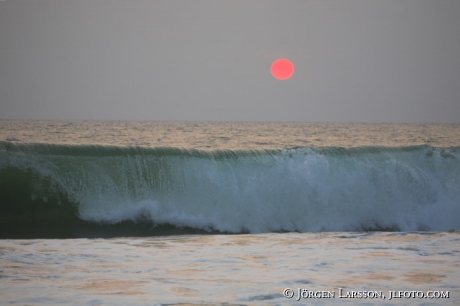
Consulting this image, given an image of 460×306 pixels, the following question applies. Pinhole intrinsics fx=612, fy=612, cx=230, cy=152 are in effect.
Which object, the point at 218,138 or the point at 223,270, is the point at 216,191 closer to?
the point at 223,270

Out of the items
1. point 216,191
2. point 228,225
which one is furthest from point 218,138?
point 228,225

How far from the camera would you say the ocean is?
6.21m

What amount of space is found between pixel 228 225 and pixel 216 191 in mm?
1174

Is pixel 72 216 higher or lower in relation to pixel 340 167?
lower

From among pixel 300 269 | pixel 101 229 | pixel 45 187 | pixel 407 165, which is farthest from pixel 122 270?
pixel 407 165

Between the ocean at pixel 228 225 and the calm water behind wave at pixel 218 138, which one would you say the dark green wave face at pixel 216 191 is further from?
the calm water behind wave at pixel 218 138

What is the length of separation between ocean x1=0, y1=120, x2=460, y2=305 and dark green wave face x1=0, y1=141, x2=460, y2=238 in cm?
3

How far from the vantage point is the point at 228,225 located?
12.4 metres

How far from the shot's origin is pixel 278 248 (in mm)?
8531

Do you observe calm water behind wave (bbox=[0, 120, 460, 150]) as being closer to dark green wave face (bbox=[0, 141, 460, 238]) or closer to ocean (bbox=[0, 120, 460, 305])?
dark green wave face (bbox=[0, 141, 460, 238])

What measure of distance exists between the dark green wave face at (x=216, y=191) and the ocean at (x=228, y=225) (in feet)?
0.10

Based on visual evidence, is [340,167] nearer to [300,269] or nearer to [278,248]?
[278,248]

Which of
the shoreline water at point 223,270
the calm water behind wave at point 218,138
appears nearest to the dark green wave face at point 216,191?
the shoreline water at point 223,270

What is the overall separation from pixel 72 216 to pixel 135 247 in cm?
429
